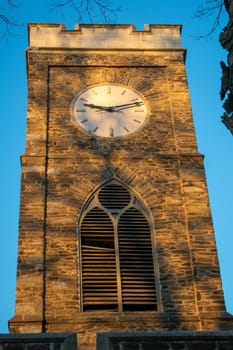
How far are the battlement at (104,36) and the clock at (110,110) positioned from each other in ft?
5.66

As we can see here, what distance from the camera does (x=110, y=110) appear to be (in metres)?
17.2

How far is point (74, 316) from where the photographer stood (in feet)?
42.4

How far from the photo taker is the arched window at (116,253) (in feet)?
44.1

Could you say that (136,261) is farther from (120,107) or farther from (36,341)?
(36,341)

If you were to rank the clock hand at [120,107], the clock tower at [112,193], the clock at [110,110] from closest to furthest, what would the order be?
the clock tower at [112,193], the clock at [110,110], the clock hand at [120,107]

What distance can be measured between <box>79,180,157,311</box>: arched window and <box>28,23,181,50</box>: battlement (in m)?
5.01

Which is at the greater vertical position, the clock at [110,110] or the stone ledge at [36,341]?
the clock at [110,110]

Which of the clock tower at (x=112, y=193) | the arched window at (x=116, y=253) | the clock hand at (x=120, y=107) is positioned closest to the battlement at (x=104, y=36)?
the clock tower at (x=112, y=193)

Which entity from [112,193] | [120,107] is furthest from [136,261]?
[120,107]

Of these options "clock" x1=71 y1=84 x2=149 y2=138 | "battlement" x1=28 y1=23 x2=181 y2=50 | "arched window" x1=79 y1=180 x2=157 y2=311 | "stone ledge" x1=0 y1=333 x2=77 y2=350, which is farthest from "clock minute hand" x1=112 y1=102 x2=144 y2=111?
"stone ledge" x1=0 y1=333 x2=77 y2=350

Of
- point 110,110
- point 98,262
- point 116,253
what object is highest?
point 110,110

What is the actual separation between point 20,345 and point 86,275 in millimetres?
6728

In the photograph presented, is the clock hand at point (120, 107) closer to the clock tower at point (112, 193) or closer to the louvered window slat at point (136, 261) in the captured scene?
the clock tower at point (112, 193)

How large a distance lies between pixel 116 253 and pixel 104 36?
24.2 feet
